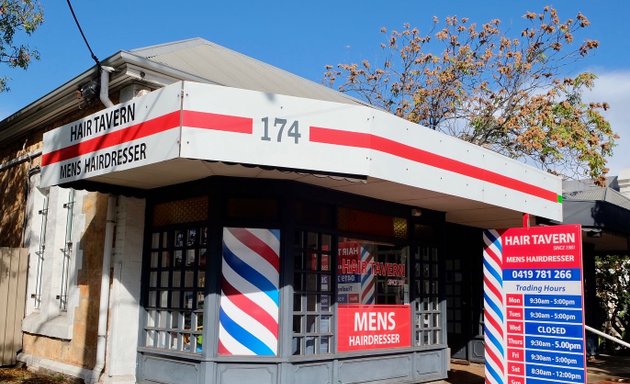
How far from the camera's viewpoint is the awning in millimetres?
6578

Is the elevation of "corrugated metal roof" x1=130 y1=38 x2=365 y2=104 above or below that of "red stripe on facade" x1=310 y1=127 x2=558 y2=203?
above

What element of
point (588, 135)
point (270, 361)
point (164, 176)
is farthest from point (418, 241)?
point (588, 135)

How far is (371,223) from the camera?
30.7 feet

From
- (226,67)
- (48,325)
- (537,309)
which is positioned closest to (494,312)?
(537,309)

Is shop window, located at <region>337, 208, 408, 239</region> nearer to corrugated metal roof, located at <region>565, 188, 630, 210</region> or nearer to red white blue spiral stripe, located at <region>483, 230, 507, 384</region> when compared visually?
red white blue spiral stripe, located at <region>483, 230, 507, 384</region>

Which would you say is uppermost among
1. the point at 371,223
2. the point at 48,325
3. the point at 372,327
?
the point at 371,223

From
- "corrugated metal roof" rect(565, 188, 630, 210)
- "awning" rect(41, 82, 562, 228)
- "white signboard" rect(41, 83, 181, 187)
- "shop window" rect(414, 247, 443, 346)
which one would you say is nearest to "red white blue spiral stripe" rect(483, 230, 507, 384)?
"awning" rect(41, 82, 562, 228)

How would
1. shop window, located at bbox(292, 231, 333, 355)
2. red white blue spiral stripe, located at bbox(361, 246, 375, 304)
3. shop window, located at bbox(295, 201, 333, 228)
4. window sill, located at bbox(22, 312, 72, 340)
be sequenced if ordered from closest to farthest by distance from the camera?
shop window, located at bbox(292, 231, 333, 355) < shop window, located at bbox(295, 201, 333, 228) < red white blue spiral stripe, located at bbox(361, 246, 375, 304) < window sill, located at bbox(22, 312, 72, 340)

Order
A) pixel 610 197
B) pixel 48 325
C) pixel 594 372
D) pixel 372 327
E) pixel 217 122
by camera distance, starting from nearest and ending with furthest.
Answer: pixel 217 122 → pixel 372 327 → pixel 48 325 → pixel 594 372 → pixel 610 197

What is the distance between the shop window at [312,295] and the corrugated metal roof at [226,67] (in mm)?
2717

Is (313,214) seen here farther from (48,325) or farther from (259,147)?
(48,325)

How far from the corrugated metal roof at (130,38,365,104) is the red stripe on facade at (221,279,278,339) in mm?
3120

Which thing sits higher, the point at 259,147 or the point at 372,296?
the point at 259,147

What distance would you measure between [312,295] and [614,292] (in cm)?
1318
